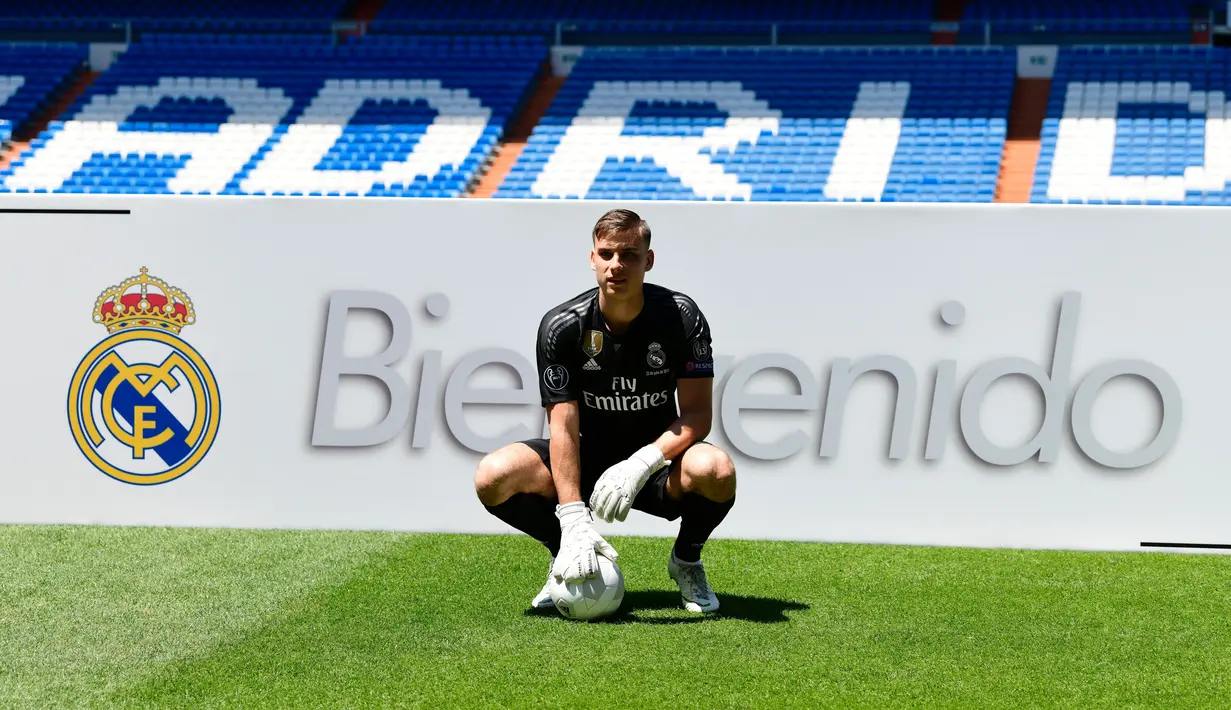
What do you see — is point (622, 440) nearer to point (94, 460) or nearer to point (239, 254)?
point (239, 254)

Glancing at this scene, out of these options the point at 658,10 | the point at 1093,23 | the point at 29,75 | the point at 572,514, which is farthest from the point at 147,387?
the point at 1093,23

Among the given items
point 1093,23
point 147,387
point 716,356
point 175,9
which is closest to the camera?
point 716,356

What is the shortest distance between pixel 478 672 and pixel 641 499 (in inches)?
41.6

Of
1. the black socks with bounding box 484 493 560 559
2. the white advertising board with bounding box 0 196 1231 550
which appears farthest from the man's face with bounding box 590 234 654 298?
the white advertising board with bounding box 0 196 1231 550

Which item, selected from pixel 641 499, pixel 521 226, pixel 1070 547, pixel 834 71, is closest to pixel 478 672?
pixel 641 499

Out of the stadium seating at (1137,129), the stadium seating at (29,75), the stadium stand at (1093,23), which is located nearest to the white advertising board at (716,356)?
the stadium seating at (1137,129)

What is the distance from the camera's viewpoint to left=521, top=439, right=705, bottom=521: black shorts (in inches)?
161

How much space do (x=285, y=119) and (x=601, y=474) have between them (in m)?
12.5

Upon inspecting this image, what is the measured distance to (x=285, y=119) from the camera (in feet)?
51.1

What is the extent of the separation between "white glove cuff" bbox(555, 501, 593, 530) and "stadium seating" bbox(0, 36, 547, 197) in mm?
10145

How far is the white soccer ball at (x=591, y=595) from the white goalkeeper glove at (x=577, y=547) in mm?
30

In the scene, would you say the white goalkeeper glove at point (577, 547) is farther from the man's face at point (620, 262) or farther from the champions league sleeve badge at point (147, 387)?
the champions league sleeve badge at point (147, 387)

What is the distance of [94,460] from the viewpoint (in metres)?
5.47

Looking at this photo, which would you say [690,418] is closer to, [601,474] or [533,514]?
[601,474]
